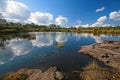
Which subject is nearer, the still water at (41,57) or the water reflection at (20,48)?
the still water at (41,57)

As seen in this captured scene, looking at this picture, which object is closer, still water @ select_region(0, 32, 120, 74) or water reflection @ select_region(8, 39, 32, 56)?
still water @ select_region(0, 32, 120, 74)

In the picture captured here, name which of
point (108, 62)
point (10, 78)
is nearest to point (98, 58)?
point (108, 62)

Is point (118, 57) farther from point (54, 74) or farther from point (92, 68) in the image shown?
point (54, 74)

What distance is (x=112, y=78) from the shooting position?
15.2 metres

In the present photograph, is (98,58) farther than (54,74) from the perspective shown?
Yes

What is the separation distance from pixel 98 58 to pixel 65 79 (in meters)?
12.8

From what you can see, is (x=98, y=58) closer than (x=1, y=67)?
No

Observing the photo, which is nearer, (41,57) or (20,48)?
(41,57)

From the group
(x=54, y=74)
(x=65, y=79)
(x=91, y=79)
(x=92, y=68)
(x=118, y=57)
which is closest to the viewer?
(x=91, y=79)

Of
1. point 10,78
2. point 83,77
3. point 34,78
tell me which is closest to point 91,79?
point 83,77

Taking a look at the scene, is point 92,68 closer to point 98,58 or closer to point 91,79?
point 91,79

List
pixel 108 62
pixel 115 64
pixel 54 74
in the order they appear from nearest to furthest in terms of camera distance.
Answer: pixel 54 74 → pixel 115 64 → pixel 108 62

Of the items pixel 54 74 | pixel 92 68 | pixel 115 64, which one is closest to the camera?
pixel 54 74

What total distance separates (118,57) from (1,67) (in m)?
22.4
